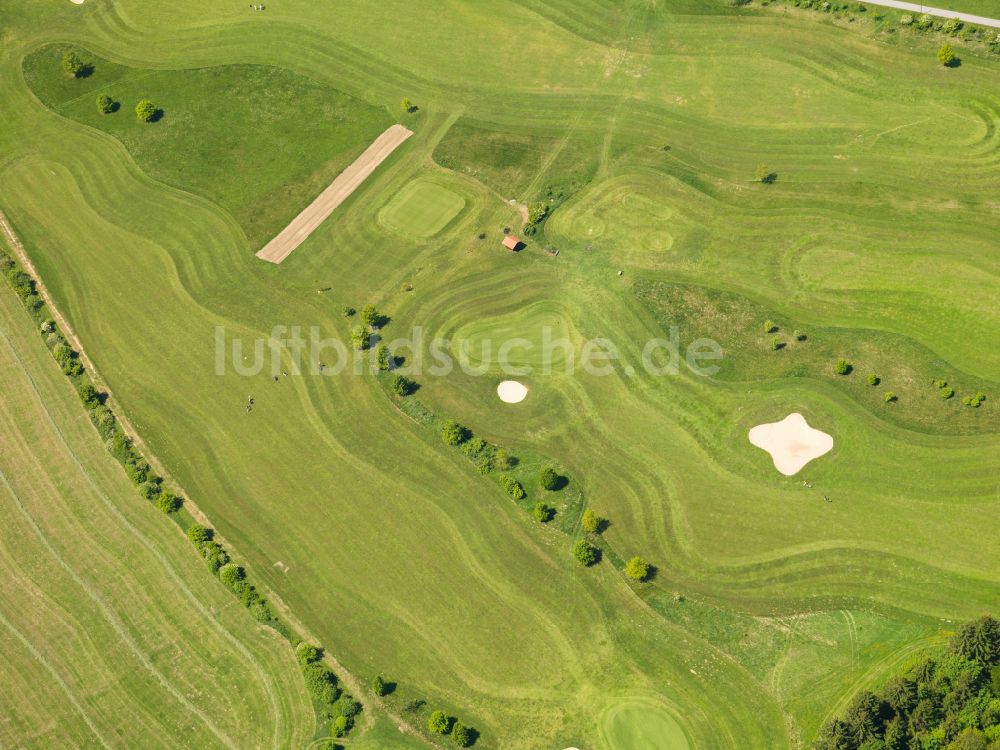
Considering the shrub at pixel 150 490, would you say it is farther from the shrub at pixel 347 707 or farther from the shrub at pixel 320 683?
the shrub at pixel 347 707

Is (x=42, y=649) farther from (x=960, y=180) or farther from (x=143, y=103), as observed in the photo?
(x=960, y=180)

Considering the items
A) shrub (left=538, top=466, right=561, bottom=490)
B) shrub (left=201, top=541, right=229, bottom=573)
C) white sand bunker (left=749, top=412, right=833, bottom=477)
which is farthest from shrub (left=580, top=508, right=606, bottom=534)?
shrub (left=201, top=541, right=229, bottom=573)

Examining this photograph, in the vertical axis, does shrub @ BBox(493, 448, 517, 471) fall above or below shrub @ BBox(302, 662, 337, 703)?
above

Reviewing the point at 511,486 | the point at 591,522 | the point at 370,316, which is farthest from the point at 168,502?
the point at 591,522

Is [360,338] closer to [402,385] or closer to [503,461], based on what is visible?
[402,385]

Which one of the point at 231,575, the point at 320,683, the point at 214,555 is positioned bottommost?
the point at 320,683

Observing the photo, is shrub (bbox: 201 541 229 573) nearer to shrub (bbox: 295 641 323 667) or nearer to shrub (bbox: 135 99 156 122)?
shrub (bbox: 295 641 323 667)

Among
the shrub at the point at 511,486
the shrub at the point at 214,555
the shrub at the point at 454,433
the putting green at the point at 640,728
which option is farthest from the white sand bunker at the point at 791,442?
the shrub at the point at 214,555
